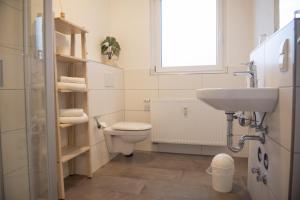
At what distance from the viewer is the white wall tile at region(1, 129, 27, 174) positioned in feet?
3.41

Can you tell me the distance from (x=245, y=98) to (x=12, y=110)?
112cm

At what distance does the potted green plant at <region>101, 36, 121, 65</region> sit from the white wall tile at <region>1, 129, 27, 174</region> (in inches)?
64.7

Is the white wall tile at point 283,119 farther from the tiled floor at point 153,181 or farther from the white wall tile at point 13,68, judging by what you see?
the white wall tile at point 13,68

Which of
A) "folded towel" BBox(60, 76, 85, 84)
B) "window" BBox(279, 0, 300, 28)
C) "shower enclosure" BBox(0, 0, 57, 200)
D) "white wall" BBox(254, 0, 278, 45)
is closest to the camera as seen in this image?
"shower enclosure" BBox(0, 0, 57, 200)

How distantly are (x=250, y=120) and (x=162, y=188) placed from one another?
2.83 feet

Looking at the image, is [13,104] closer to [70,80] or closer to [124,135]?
[70,80]

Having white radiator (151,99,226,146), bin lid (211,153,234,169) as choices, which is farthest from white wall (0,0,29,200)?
white radiator (151,99,226,146)

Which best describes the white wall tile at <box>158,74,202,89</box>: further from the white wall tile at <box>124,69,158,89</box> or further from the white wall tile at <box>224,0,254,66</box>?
the white wall tile at <box>224,0,254,66</box>

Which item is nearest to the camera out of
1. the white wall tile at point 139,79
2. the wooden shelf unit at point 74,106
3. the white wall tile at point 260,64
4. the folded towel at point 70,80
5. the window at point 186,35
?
the white wall tile at point 260,64

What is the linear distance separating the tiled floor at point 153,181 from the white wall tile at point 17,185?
540mm

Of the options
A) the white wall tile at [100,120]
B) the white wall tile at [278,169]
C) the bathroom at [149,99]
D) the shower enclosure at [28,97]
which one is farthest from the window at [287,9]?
the white wall tile at [100,120]

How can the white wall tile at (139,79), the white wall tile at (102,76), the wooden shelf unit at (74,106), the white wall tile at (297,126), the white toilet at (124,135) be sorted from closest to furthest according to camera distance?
the white wall tile at (297,126), the wooden shelf unit at (74,106), the white wall tile at (102,76), the white toilet at (124,135), the white wall tile at (139,79)

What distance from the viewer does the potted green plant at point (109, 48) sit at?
2.52 m

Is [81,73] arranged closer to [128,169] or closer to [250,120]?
[128,169]
